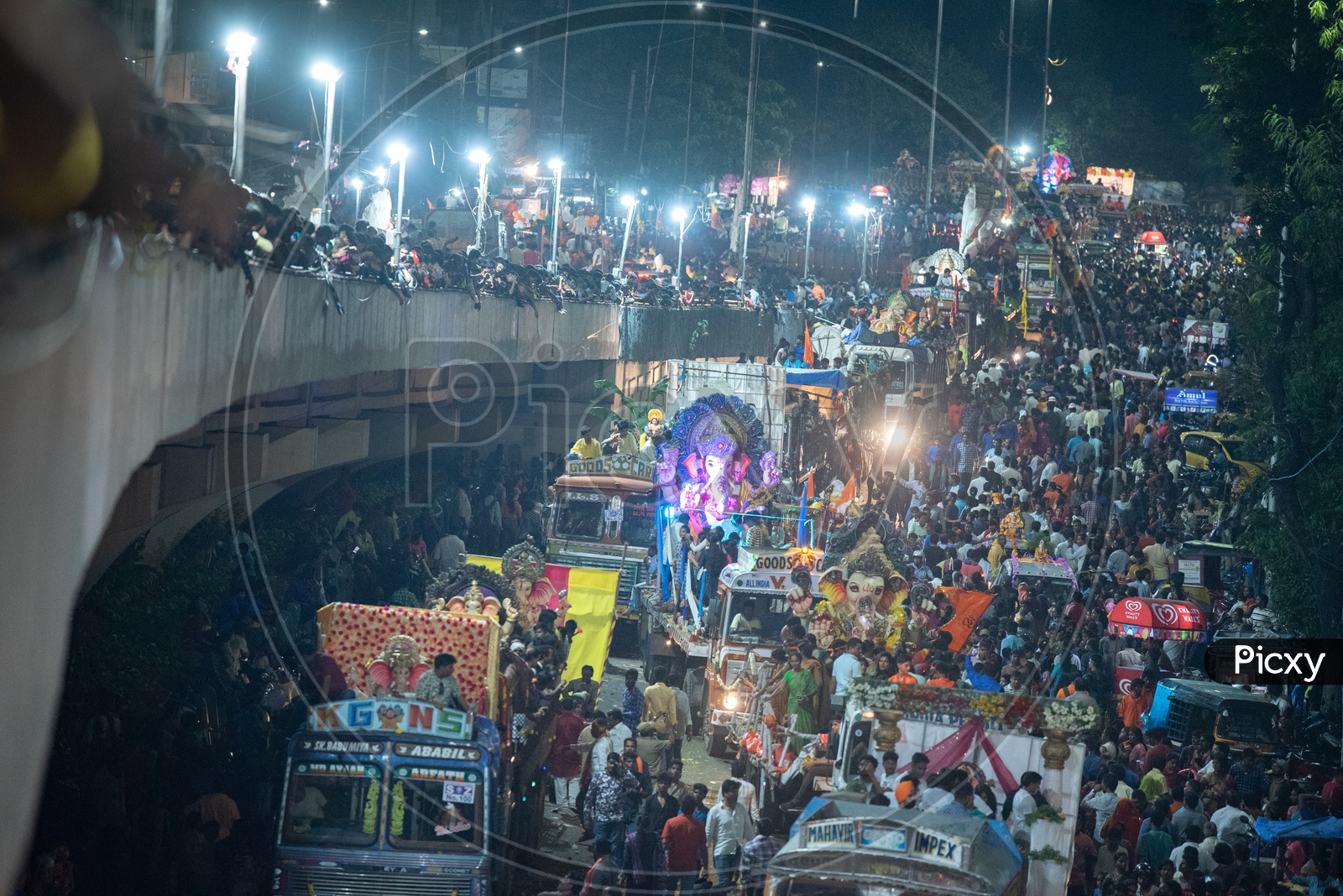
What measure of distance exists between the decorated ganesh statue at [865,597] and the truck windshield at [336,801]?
7.62 metres

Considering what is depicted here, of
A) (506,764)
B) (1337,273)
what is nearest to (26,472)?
(506,764)

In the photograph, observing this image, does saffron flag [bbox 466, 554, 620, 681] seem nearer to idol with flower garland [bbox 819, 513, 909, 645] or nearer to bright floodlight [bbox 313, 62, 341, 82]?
idol with flower garland [bbox 819, 513, 909, 645]

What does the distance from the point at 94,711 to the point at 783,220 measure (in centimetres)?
5672

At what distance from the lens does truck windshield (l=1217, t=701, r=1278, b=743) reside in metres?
15.6

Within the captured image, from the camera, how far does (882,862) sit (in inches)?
366

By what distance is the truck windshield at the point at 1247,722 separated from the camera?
51.2 feet

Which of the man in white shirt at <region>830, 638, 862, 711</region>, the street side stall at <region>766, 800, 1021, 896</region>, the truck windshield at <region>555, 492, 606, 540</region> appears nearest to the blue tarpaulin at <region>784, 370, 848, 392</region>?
the truck windshield at <region>555, 492, 606, 540</region>

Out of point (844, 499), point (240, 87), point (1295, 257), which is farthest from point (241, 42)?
point (844, 499)

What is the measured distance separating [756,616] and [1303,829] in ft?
22.7

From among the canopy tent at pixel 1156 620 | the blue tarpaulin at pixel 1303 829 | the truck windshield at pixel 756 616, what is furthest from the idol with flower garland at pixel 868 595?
the blue tarpaulin at pixel 1303 829

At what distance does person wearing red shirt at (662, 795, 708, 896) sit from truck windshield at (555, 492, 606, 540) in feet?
Result: 34.9

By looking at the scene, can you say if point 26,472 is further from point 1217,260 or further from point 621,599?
point 1217,260

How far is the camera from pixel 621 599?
21.3m

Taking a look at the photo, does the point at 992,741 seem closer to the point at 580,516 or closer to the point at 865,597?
the point at 865,597
